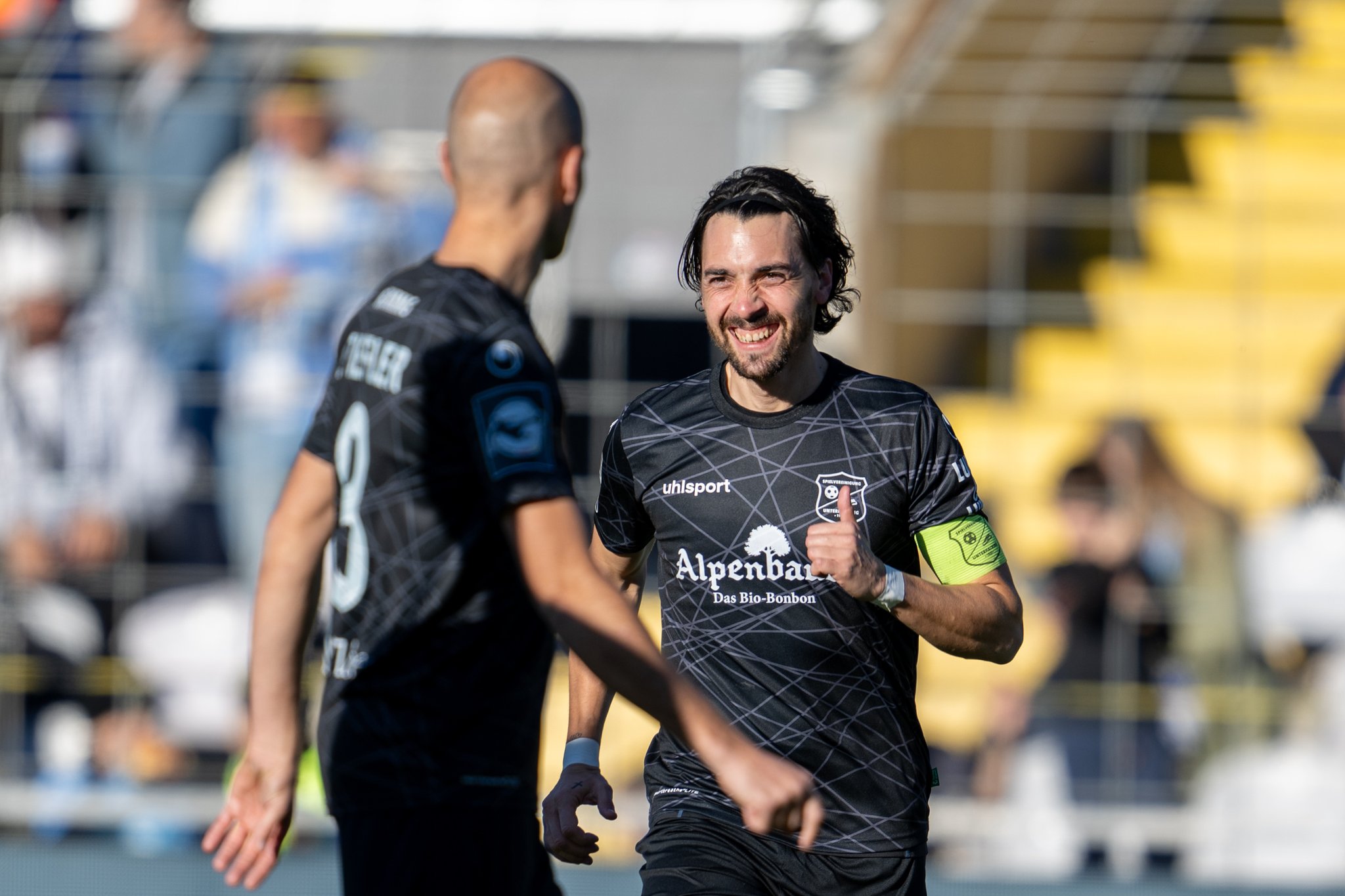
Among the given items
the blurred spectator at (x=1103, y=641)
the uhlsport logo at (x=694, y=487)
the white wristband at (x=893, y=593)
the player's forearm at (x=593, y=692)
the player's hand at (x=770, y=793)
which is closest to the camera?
the player's hand at (x=770, y=793)

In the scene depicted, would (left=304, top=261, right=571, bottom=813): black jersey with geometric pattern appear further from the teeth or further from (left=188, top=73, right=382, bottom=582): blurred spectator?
(left=188, top=73, right=382, bottom=582): blurred spectator

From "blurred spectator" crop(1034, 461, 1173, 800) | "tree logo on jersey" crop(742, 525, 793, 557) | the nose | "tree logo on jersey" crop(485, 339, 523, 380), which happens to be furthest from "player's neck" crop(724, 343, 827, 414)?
"blurred spectator" crop(1034, 461, 1173, 800)

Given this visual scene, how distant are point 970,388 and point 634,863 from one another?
10.0 feet

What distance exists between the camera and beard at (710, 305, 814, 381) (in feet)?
9.37

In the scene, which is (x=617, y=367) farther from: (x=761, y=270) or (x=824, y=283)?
(x=761, y=270)

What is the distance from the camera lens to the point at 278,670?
2779 millimetres

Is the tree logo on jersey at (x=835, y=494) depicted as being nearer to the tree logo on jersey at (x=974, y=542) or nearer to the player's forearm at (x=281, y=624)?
the tree logo on jersey at (x=974, y=542)

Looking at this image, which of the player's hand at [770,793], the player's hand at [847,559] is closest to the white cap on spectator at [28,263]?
the player's hand at [847,559]

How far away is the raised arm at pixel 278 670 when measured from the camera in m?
2.75

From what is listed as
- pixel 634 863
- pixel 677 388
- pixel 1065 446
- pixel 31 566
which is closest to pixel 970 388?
pixel 1065 446

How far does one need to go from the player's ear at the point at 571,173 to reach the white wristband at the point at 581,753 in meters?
0.98

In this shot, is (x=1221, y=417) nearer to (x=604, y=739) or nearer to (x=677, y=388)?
(x=604, y=739)

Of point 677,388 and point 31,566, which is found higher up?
point 677,388

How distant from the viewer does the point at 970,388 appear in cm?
799
